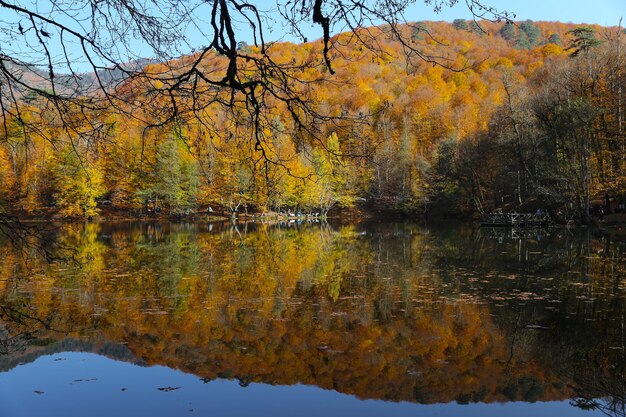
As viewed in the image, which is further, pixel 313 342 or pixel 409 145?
pixel 409 145

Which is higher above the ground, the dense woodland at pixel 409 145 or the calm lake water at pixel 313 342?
the dense woodland at pixel 409 145

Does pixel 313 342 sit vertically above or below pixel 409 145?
below

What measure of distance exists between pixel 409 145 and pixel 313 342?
1875 inches

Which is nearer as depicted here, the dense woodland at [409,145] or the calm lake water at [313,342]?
the dense woodland at [409,145]

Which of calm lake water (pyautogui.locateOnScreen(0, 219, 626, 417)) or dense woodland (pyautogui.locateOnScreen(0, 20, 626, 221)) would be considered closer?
dense woodland (pyautogui.locateOnScreen(0, 20, 626, 221))

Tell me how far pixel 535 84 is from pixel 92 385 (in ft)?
187

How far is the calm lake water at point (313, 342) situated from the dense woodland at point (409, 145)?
1.35 meters

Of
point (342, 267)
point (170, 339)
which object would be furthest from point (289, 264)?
point (170, 339)

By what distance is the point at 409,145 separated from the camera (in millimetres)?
53188

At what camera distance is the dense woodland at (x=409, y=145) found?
346 cm

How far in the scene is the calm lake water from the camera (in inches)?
215

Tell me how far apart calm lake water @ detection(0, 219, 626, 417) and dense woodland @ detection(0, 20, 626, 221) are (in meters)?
1.35

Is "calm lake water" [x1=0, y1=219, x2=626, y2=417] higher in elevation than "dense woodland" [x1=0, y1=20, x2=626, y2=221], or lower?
lower

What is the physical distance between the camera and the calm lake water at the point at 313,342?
5.46m
